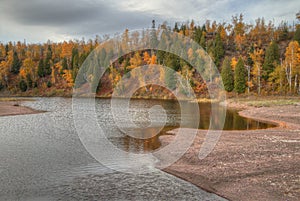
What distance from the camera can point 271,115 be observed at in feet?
156

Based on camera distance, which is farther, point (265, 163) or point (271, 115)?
point (271, 115)

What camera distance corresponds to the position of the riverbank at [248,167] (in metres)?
15.3

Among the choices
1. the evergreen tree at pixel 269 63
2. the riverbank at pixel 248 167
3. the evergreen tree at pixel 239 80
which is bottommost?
the riverbank at pixel 248 167

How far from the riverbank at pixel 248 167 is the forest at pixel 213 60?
60.7m

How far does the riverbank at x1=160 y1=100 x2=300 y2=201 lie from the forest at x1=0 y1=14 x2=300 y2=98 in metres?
60.7

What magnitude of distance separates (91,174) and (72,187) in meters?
2.50

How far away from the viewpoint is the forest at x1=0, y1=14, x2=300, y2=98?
8688 cm

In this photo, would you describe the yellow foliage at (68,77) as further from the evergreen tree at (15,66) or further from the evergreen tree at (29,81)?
the evergreen tree at (15,66)

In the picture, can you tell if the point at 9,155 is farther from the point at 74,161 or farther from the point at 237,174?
the point at 237,174

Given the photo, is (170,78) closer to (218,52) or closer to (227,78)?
(227,78)

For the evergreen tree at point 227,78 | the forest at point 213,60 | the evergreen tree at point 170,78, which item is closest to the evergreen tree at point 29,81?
the forest at point 213,60

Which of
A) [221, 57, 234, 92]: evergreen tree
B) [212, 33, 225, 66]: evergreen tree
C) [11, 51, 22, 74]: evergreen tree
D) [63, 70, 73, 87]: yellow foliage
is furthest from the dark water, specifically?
[11, 51, 22, 74]: evergreen tree

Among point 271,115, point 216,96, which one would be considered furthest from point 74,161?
point 216,96

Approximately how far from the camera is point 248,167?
18969mm
